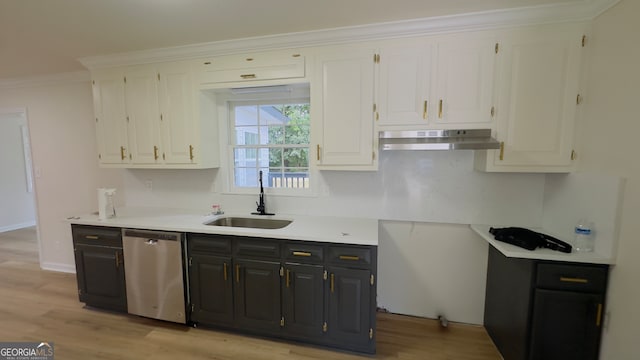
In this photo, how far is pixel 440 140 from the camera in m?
2.02

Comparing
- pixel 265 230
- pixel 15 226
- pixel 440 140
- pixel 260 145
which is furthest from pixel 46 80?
pixel 440 140

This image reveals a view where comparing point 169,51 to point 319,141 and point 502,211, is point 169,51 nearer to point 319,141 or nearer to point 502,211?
point 319,141

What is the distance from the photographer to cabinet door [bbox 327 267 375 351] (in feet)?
6.92

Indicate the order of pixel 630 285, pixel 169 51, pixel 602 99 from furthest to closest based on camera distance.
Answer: pixel 169 51
pixel 602 99
pixel 630 285

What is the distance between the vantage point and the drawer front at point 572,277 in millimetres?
1729

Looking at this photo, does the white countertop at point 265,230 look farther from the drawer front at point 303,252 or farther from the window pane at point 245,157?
the window pane at point 245,157

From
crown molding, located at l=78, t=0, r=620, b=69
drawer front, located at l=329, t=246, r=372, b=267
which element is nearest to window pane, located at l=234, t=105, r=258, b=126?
crown molding, located at l=78, t=0, r=620, b=69

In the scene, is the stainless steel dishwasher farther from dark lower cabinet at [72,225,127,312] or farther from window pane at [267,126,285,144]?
window pane at [267,126,285,144]

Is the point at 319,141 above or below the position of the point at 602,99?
below

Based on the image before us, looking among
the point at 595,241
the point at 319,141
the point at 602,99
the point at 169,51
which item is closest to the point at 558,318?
the point at 595,241

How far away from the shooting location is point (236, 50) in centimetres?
253

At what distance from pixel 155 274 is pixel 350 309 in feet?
5.80

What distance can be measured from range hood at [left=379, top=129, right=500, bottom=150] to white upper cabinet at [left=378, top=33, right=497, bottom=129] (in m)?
0.10

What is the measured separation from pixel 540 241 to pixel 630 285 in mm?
450
